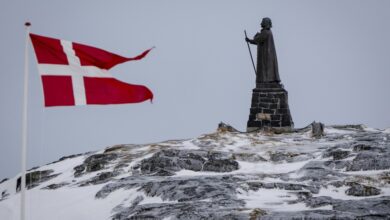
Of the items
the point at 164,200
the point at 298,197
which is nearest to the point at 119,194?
the point at 164,200

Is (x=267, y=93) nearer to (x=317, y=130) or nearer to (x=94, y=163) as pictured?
(x=317, y=130)

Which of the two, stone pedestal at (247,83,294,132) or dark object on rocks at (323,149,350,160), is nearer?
dark object on rocks at (323,149,350,160)

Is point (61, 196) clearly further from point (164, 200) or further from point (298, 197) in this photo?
point (298, 197)

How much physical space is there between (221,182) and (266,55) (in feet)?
44.7

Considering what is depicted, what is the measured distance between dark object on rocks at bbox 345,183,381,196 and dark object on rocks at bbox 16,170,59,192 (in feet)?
39.0

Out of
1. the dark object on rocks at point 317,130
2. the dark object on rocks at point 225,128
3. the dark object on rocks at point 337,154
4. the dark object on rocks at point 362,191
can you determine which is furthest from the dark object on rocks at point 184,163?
the dark object on rocks at point 225,128

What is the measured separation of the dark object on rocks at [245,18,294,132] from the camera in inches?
968

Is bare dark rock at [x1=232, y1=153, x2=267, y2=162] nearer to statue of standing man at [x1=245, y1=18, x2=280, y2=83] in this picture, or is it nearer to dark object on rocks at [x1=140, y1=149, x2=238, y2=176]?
dark object on rocks at [x1=140, y1=149, x2=238, y2=176]

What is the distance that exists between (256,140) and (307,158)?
14.5 feet

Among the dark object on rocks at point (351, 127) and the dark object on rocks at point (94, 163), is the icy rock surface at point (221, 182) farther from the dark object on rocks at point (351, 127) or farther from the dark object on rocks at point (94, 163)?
the dark object on rocks at point (351, 127)

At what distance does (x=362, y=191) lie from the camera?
12.0 m

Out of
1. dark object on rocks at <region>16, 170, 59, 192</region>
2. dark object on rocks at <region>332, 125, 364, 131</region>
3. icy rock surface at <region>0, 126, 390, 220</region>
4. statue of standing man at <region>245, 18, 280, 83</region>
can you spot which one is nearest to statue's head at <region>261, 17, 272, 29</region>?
statue of standing man at <region>245, 18, 280, 83</region>

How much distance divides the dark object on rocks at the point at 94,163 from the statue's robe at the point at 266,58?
33.0 ft

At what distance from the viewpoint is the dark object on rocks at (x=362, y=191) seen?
468 inches
